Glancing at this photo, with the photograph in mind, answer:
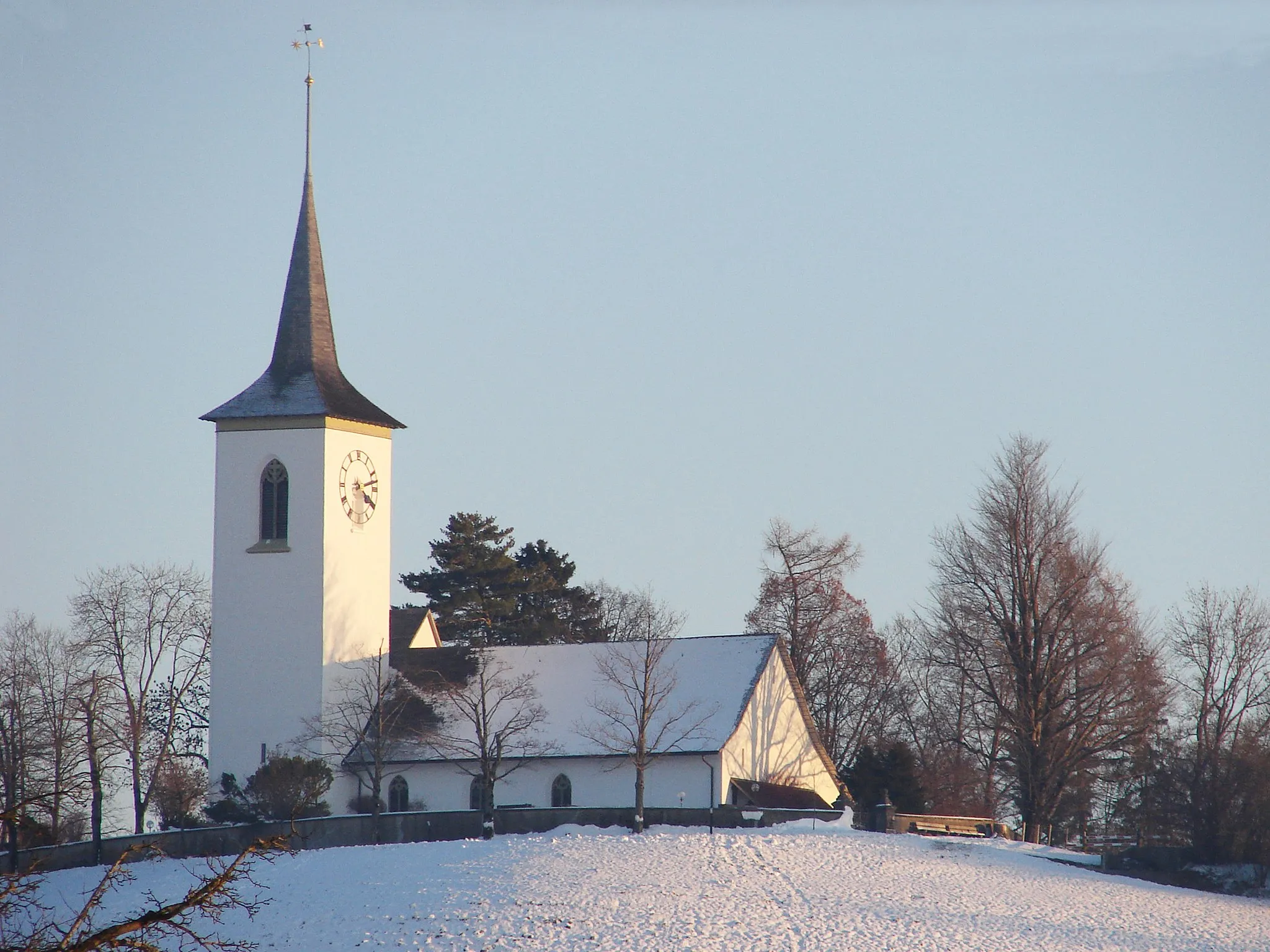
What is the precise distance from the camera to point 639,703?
45.8 meters

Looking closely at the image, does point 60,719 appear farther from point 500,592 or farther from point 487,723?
point 500,592

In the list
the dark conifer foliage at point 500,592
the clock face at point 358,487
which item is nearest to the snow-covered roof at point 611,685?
the clock face at point 358,487

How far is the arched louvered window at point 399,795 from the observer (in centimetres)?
4556

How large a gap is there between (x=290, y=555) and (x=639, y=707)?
36.1 feet

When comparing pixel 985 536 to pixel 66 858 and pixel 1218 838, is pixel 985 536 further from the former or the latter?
pixel 66 858

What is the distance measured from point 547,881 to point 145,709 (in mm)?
25191

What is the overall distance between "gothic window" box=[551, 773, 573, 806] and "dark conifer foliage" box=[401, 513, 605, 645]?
24387 mm

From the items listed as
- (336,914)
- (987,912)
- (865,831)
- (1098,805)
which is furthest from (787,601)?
(336,914)

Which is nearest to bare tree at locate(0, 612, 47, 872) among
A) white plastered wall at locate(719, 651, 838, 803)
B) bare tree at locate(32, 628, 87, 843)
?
bare tree at locate(32, 628, 87, 843)

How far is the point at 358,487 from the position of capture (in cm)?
4734

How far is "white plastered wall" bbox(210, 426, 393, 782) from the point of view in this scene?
4531cm

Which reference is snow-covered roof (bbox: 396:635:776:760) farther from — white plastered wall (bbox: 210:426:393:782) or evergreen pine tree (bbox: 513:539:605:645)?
evergreen pine tree (bbox: 513:539:605:645)

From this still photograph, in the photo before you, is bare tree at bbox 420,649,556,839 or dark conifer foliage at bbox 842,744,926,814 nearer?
bare tree at bbox 420,649,556,839

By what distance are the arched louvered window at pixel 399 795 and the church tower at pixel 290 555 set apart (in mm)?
3145
